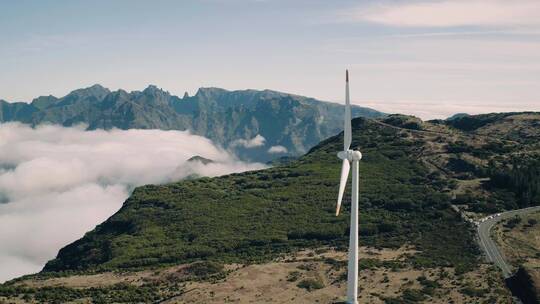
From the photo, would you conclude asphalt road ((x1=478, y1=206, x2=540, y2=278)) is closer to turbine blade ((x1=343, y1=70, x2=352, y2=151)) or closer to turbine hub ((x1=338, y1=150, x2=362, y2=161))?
turbine blade ((x1=343, y1=70, x2=352, y2=151))

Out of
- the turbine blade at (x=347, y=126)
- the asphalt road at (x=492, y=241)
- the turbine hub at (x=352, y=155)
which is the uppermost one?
the turbine blade at (x=347, y=126)

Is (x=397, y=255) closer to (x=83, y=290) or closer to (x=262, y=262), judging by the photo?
(x=262, y=262)

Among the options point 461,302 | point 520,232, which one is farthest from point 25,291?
point 520,232

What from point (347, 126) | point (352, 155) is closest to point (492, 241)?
point (347, 126)

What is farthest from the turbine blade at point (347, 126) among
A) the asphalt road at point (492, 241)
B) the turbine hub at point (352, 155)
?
the asphalt road at point (492, 241)

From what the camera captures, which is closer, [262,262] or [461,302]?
[461,302]

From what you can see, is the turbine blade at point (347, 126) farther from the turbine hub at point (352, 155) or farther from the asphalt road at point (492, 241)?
the asphalt road at point (492, 241)

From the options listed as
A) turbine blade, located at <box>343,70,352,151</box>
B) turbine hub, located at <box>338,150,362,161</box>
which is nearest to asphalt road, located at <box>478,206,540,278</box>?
turbine blade, located at <box>343,70,352,151</box>

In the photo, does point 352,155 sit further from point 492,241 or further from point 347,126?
point 492,241

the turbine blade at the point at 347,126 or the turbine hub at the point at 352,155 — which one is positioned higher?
the turbine blade at the point at 347,126
